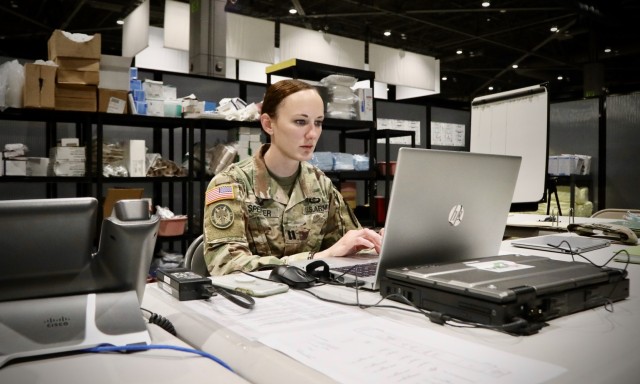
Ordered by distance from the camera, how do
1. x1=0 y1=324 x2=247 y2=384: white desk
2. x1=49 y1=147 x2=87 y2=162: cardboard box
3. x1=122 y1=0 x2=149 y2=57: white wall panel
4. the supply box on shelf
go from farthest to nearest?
x1=122 y1=0 x2=149 y2=57: white wall panel
the supply box on shelf
x1=49 y1=147 x2=87 y2=162: cardboard box
x1=0 y1=324 x2=247 y2=384: white desk

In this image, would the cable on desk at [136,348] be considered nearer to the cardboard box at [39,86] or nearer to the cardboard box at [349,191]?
the cardboard box at [39,86]

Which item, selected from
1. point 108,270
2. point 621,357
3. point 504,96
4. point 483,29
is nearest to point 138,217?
point 108,270

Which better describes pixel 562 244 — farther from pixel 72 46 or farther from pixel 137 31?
pixel 137 31

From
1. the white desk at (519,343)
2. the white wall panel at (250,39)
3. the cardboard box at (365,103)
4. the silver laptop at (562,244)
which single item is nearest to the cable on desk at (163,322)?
the white desk at (519,343)

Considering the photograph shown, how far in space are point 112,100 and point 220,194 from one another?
2.20m

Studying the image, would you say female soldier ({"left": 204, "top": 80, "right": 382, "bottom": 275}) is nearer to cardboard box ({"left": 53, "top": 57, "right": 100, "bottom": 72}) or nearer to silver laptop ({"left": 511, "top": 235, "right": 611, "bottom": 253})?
silver laptop ({"left": 511, "top": 235, "right": 611, "bottom": 253})

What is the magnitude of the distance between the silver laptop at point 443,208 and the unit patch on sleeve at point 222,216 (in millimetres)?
458

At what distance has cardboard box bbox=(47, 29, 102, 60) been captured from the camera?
3236mm

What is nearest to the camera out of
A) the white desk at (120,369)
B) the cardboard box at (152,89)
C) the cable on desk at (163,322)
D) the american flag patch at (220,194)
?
the white desk at (120,369)

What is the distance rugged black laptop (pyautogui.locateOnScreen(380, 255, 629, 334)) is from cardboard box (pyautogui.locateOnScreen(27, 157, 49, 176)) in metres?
3.04

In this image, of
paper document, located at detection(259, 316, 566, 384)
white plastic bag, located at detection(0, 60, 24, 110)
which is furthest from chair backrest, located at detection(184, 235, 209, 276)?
white plastic bag, located at detection(0, 60, 24, 110)

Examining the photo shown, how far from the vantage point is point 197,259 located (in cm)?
175

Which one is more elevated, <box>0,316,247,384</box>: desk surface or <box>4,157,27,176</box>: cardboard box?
<box>4,157,27,176</box>: cardboard box

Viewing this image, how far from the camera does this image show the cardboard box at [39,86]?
10.3ft
